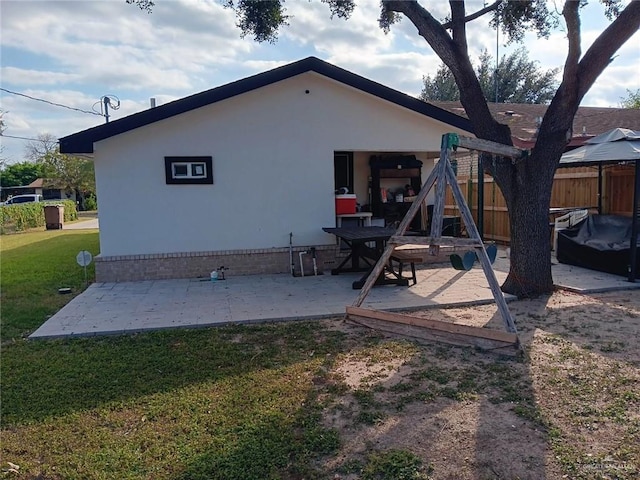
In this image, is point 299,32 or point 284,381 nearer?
point 284,381

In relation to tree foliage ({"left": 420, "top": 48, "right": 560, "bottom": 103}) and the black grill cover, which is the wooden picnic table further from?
tree foliage ({"left": 420, "top": 48, "right": 560, "bottom": 103})

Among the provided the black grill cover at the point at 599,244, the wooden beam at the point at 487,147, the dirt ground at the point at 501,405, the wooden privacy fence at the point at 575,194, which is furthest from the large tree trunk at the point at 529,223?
the wooden privacy fence at the point at 575,194

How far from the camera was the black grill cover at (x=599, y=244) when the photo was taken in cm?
779

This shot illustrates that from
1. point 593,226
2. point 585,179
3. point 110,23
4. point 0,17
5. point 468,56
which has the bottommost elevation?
point 593,226

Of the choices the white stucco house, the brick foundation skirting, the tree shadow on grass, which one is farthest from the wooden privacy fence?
the tree shadow on grass

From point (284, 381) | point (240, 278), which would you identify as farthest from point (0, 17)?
point (284, 381)

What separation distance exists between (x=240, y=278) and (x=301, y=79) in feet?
12.5

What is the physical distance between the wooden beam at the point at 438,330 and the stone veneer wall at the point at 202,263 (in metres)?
3.33

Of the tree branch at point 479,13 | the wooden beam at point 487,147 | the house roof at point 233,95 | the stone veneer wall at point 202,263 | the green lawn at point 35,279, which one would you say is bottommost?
the green lawn at point 35,279

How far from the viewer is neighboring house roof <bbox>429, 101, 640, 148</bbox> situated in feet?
42.5

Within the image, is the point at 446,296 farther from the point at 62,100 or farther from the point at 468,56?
the point at 62,100

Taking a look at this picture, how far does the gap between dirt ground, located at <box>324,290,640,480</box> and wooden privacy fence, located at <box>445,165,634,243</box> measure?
5.56 metres

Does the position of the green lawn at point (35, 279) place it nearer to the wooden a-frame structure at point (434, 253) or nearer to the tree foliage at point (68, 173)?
the wooden a-frame structure at point (434, 253)

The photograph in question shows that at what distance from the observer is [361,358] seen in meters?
4.25
